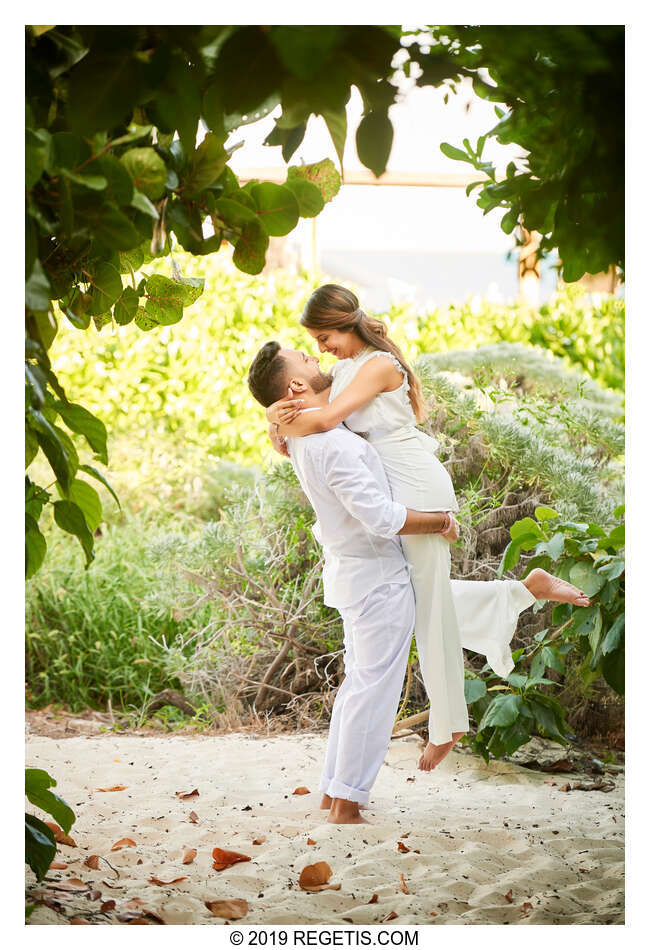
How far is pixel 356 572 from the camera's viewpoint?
91.7 inches

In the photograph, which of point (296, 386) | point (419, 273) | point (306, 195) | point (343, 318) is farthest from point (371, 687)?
point (419, 273)

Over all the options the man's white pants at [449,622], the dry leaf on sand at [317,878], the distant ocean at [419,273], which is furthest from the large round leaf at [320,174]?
the distant ocean at [419,273]

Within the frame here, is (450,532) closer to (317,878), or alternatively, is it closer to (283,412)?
(283,412)

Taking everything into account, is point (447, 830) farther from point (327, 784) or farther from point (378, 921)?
point (378, 921)

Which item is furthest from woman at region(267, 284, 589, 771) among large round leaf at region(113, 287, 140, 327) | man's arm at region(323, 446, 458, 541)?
large round leaf at region(113, 287, 140, 327)

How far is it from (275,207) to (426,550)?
39.7 inches

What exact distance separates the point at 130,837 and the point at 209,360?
309 cm

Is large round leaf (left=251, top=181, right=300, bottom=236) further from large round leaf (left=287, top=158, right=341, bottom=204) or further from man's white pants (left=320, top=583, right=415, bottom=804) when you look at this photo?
man's white pants (left=320, top=583, right=415, bottom=804)

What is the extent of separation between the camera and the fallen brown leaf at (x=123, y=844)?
2117mm

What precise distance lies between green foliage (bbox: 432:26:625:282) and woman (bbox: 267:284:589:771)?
0.54m

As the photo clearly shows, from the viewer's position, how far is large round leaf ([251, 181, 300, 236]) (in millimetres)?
1708

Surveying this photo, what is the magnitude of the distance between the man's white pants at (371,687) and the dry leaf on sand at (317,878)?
299 millimetres
